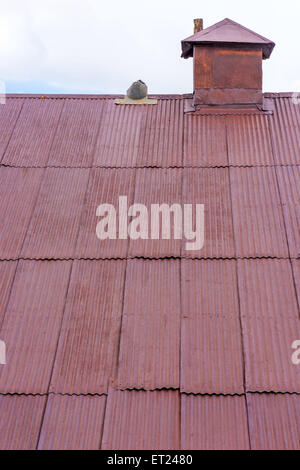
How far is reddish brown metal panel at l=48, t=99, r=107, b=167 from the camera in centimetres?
729

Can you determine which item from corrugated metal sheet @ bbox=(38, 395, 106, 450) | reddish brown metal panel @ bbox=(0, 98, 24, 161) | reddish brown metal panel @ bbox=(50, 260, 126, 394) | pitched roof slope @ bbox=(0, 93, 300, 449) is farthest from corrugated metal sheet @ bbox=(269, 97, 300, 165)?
reddish brown metal panel @ bbox=(0, 98, 24, 161)

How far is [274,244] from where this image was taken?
5715 millimetres

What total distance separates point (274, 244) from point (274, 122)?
335 centimetres

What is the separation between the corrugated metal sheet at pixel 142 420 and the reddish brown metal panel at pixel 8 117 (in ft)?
18.0

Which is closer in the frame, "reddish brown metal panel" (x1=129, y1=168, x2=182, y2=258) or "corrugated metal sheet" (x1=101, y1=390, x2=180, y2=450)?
"corrugated metal sheet" (x1=101, y1=390, x2=180, y2=450)

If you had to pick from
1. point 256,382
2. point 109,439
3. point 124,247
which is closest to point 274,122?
point 124,247

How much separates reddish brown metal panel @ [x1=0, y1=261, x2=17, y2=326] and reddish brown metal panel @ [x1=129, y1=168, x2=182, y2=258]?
1883 mm

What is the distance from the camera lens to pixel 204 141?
745 cm

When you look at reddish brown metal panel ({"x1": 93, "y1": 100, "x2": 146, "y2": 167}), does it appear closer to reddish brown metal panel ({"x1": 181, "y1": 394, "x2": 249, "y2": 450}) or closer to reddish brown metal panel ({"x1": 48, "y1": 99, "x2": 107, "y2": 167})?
reddish brown metal panel ({"x1": 48, "y1": 99, "x2": 107, "y2": 167})

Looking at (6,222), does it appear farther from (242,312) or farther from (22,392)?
(242,312)

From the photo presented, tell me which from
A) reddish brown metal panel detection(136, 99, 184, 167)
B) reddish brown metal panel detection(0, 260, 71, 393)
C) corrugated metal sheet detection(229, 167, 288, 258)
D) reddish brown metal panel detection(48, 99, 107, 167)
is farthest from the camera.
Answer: reddish brown metal panel detection(48, 99, 107, 167)

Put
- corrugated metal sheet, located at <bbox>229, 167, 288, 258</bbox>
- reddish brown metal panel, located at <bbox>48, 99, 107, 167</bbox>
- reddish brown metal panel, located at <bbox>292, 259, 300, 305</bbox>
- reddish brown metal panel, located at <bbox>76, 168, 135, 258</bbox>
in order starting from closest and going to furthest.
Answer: reddish brown metal panel, located at <bbox>292, 259, 300, 305</bbox> → corrugated metal sheet, located at <bbox>229, 167, 288, 258</bbox> → reddish brown metal panel, located at <bbox>76, 168, 135, 258</bbox> → reddish brown metal panel, located at <bbox>48, 99, 107, 167</bbox>

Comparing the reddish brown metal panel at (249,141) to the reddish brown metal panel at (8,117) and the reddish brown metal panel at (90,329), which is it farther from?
the reddish brown metal panel at (8,117)

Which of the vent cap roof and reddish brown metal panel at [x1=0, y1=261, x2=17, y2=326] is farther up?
the vent cap roof
